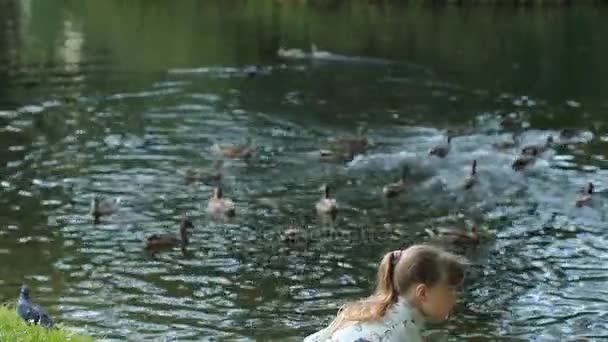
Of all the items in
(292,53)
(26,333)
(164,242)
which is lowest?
(164,242)

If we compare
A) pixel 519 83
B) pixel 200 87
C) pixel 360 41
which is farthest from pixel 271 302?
pixel 360 41

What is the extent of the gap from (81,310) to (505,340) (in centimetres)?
564

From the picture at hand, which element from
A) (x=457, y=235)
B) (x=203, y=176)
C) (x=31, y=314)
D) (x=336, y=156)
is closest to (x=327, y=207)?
(x=457, y=235)

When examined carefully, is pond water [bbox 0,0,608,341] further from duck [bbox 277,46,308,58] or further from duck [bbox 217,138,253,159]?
duck [bbox 277,46,308,58]

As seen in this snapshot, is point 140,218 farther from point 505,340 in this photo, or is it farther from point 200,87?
point 200,87

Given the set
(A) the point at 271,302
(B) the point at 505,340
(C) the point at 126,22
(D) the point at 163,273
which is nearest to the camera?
(B) the point at 505,340

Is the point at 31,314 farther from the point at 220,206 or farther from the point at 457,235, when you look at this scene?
the point at 457,235

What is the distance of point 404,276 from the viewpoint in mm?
5891

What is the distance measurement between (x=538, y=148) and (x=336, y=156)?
458cm

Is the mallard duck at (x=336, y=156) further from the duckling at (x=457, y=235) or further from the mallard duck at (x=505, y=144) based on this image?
the duckling at (x=457, y=235)

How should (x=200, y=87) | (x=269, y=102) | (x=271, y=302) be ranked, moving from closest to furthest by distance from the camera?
(x=271, y=302)
(x=269, y=102)
(x=200, y=87)

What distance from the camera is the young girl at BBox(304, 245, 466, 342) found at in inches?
229

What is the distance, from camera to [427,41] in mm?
43938

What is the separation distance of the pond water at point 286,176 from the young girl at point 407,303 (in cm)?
747
